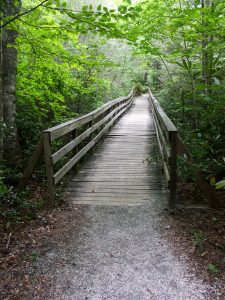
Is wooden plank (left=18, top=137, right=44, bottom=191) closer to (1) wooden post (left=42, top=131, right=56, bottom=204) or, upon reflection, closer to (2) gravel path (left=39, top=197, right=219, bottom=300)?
(1) wooden post (left=42, top=131, right=56, bottom=204)

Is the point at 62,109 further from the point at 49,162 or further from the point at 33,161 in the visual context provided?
the point at 49,162

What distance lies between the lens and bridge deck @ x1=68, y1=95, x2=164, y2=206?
457 cm

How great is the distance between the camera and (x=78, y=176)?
5.65 meters

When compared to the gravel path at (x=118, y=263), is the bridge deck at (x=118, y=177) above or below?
above

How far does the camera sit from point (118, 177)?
5535 millimetres

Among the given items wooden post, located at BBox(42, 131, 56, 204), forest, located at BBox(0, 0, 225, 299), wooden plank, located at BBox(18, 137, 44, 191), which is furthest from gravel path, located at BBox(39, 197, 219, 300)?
wooden plank, located at BBox(18, 137, 44, 191)

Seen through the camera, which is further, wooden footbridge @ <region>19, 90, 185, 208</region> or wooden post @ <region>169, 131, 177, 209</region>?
wooden footbridge @ <region>19, 90, 185, 208</region>

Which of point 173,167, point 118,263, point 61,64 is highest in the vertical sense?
point 61,64

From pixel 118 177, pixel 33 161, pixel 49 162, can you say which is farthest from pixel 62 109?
pixel 49 162

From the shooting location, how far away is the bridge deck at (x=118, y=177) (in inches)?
180

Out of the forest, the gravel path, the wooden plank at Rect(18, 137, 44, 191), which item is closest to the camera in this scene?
the gravel path

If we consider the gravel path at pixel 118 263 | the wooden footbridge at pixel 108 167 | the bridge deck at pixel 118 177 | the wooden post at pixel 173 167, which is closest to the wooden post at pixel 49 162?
the wooden footbridge at pixel 108 167

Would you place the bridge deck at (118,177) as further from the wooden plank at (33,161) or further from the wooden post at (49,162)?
the wooden plank at (33,161)

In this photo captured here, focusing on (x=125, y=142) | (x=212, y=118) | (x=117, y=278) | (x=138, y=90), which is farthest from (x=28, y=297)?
(x=138, y=90)
